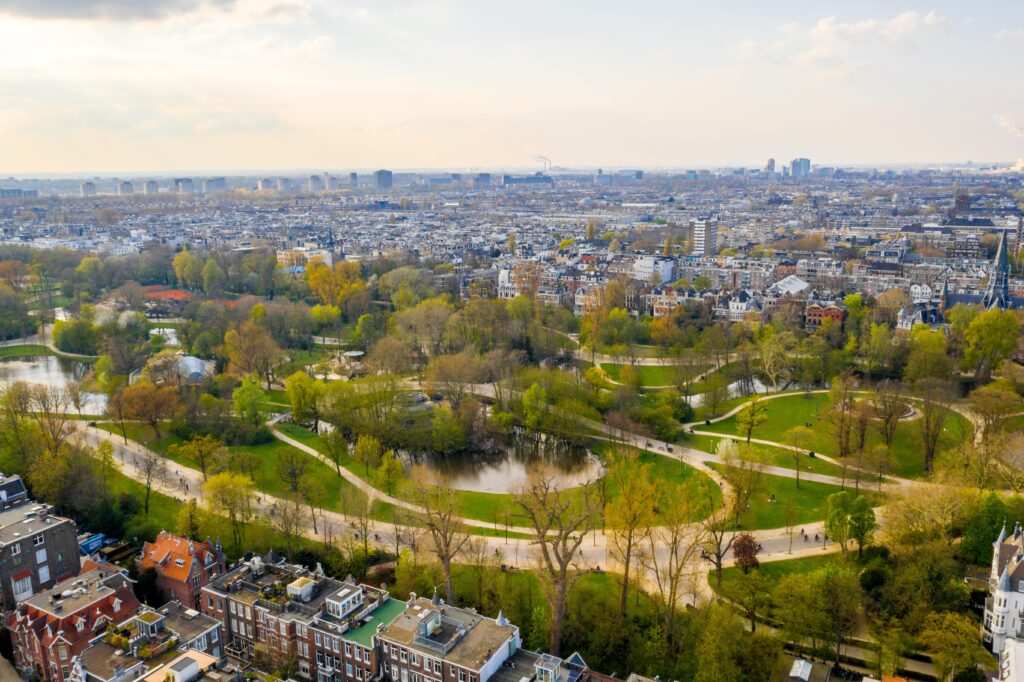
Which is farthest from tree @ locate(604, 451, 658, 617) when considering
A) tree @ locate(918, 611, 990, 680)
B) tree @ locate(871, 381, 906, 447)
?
tree @ locate(871, 381, 906, 447)

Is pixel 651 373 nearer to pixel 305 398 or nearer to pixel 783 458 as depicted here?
pixel 783 458

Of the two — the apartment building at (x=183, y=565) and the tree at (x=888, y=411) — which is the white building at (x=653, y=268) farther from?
the apartment building at (x=183, y=565)

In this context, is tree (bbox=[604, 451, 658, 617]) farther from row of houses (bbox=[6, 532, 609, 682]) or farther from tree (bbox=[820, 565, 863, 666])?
tree (bbox=[820, 565, 863, 666])

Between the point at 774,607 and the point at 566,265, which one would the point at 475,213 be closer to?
the point at 566,265

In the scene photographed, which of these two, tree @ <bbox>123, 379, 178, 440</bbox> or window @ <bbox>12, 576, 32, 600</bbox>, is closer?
window @ <bbox>12, 576, 32, 600</bbox>

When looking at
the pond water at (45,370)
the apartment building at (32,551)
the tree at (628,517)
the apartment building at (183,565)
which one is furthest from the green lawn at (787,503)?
the pond water at (45,370)

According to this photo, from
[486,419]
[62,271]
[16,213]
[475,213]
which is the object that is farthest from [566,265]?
[16,213]
